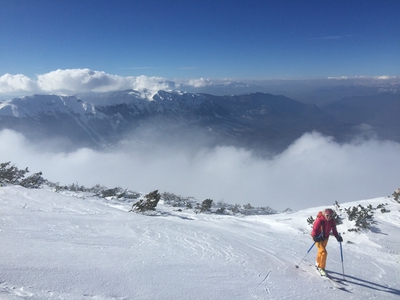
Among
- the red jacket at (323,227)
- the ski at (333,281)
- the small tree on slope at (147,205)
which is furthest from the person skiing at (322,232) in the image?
the small tree on slope at (147,205)

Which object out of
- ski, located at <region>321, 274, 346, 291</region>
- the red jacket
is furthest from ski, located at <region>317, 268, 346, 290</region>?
the red jacket

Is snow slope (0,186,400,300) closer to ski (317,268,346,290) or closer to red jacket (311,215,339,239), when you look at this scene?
ski (317,268,346,290)

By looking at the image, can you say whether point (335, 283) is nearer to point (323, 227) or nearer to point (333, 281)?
point (333, 281)

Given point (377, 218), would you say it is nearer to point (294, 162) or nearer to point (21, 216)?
point (21, 216)

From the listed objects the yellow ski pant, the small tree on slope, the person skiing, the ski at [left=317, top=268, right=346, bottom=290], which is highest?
the person skiing

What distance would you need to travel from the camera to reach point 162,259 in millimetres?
4922

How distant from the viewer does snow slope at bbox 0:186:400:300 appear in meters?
3.46

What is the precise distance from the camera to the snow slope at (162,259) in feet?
11.3

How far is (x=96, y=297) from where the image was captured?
3.13 metres

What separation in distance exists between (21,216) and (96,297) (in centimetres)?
486

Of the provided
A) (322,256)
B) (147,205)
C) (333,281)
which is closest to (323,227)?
(322,256)

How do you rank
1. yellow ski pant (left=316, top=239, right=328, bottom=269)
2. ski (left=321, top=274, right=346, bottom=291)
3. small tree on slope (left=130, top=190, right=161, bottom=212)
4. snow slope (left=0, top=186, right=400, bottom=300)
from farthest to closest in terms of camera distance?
small tree on slope (left=130, top=190, right=161, bottom=212) < yellow ski pant (left=316, top=239, right=328, bottom=269) < ski (left=321, top=274, right=346, bottom=291) < snow slope (left=0, top=186, right=400, bottom=300)

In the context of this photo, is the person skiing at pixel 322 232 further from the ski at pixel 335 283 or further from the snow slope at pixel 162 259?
the snow slope at pixel 162 259

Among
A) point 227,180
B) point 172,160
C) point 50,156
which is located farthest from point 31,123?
point 227,180
